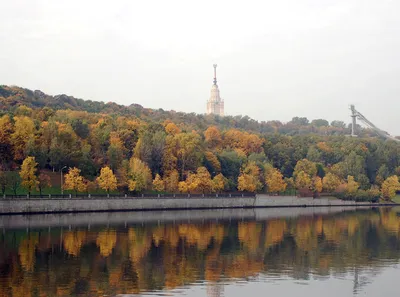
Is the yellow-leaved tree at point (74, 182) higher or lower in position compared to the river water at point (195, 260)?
higher

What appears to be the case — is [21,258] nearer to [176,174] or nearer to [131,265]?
[131,265]

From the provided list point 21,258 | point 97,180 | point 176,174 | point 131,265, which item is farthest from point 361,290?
point 176,174

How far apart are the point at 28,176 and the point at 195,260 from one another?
42794mm

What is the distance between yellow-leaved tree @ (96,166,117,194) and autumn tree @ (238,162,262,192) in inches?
914

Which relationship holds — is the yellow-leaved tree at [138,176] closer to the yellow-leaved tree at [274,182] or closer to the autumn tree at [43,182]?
the autumn tree at [43,182]

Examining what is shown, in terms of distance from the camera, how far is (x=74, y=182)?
76625mm

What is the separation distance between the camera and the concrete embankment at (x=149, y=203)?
66700mm

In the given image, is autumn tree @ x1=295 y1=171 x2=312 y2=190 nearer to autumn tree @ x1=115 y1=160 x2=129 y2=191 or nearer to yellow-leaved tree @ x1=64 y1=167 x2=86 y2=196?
autumn tree @ x1=115 y1=160 x2=129 y2=191

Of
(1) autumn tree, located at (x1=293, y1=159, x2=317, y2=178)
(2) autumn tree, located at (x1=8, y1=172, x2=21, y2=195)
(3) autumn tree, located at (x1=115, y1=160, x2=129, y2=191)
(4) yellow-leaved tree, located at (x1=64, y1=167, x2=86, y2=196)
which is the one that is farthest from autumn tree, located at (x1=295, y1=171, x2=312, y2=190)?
(2) autumn tree, located at (x1=8, y1=172, x2=21, y2=195)

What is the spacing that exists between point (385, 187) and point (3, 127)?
6664 cm

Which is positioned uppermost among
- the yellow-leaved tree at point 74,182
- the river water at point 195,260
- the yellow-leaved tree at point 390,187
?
the yellow-leaved tree at point 74,182

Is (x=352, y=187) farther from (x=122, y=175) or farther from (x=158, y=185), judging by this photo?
(x=122, y=175)

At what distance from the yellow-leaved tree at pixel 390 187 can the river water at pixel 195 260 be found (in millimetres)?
57958

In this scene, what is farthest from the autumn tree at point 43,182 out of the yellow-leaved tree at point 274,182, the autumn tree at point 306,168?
the autumn tree at point 306,168
